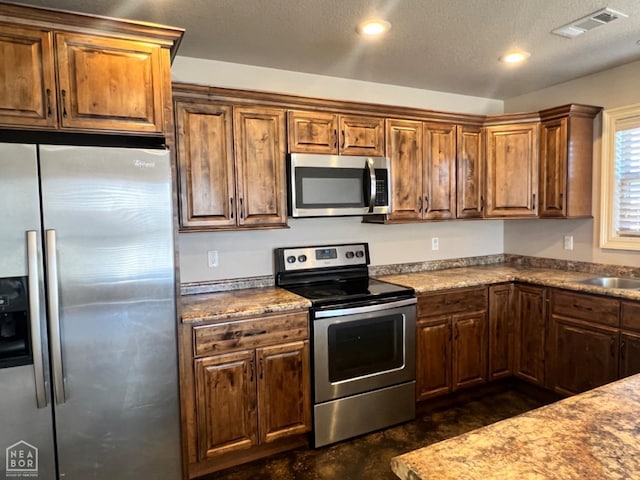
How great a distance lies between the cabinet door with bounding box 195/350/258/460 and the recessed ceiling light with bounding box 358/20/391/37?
2004 mm

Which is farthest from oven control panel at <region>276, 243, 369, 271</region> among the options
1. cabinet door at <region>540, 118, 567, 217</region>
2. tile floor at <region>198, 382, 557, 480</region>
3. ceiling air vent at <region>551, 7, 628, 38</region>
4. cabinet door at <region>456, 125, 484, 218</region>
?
ceiling air vent at <region>551, 7, 628, 38</region>

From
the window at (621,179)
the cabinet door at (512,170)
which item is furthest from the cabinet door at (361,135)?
the window at (621,179)

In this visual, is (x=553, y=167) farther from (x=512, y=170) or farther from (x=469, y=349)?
(x=469, y=349)

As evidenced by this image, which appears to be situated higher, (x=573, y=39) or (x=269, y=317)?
(x=573, y=39)

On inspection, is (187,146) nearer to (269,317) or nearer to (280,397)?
(269,317)

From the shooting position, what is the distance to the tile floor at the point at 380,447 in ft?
8.01

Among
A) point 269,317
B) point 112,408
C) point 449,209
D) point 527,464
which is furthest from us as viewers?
point 449,209

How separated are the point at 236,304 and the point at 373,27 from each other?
182cm

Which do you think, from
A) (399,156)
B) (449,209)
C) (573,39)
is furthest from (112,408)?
(573,39)

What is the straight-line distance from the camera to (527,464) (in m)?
0.93

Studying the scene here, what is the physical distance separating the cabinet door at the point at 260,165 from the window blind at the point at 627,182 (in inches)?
105

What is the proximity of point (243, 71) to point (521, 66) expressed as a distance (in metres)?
2.09

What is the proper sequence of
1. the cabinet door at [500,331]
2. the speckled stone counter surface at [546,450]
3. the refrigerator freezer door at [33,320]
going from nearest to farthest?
the speckled stone counter surface at [546,450], the refrigerator freezer door at [33,320], the cabinet door at [500,331]

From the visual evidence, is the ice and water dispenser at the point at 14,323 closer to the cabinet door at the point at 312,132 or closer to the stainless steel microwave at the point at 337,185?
the stainless steel microwave at the point at 337,185
